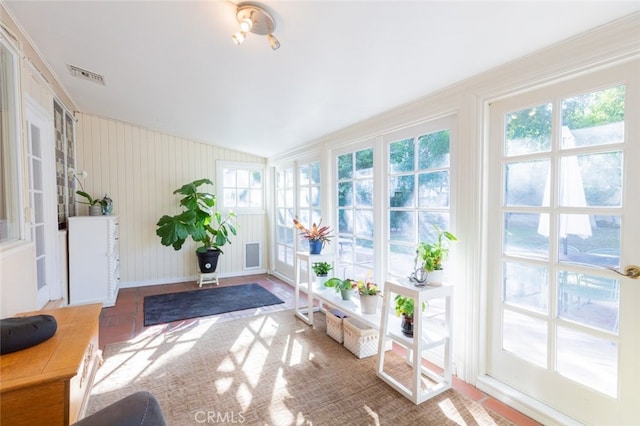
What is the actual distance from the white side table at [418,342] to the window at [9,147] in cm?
242

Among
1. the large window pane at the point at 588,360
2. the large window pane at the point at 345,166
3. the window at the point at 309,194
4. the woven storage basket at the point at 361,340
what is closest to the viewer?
the large window pane at the point at 588,360

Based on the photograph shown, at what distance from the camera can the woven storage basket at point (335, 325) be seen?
2693mm

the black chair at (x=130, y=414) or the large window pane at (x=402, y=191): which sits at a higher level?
the large window pane at (x=402, y=191)

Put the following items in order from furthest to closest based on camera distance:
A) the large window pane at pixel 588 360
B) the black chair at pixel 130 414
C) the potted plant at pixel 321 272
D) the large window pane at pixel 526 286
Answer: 1. the potted plant at pixel 321 272
2. the large window pane at pixel 526 286
3. the large window pane at pixel 588 360
4. the black chair at pixel 130 414

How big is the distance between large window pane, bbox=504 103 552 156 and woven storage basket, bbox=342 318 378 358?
1.67m

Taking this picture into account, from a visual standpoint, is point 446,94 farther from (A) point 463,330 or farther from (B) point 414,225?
(A) point 463,330

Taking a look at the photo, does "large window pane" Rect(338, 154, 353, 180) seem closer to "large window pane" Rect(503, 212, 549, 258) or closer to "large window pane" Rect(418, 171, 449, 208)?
"large window pane" Rect(418, 171, 449, 208)

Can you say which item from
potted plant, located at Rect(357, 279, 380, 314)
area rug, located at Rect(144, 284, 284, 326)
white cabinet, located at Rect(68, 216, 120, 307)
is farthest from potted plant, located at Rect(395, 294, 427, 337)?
white cabinet, located at Rect(68, 216, 120, 307)

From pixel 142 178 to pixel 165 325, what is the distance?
8.23 ft

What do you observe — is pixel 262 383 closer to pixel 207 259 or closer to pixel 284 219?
pixel 207 259

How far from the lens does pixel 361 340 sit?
7.97ft

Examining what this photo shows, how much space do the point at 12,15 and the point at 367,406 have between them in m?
3.44

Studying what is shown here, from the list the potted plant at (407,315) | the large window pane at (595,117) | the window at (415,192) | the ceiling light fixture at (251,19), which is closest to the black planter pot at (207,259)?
the window at (415,192)

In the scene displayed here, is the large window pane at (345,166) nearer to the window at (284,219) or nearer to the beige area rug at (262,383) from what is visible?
the window at (284,219)
